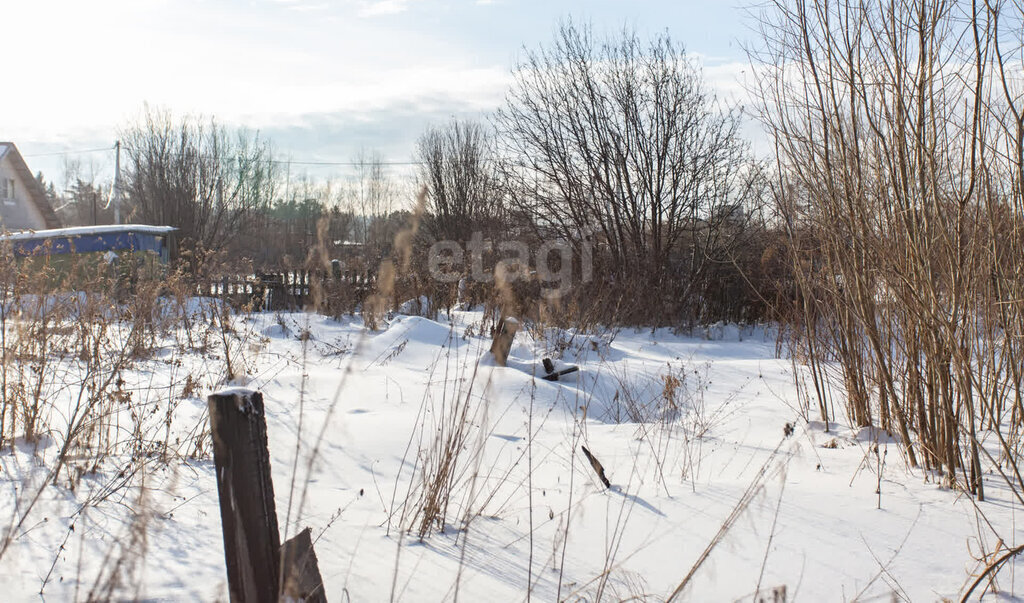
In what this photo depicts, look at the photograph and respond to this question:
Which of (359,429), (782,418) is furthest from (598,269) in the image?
(359,429)

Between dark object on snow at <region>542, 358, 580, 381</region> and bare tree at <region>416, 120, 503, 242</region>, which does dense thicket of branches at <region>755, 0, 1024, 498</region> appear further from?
bare tree at <region>416, 120, 503, 242</region>

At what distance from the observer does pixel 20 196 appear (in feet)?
77.5

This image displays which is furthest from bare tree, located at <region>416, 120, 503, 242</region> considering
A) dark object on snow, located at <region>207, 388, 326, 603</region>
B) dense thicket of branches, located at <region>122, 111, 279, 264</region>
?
dark object on snow, located at <region>207, 388, 326, 603</region>

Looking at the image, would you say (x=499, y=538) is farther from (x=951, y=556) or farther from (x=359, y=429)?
(x=359, y=429)

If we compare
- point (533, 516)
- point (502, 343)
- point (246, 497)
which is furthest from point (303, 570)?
point (502, 343)

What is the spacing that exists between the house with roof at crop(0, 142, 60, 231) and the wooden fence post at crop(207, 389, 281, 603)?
989 inches

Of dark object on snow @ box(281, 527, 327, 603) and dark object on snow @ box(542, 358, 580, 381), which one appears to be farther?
dark object on snow @ box(542, 358, 580, 381)

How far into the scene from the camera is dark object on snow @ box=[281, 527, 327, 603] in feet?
5.39

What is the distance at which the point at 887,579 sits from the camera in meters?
2.08

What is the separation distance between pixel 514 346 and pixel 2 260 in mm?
4891

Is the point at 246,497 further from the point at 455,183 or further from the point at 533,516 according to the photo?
the point at 455,183

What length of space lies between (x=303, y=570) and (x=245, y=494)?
11.1 inches

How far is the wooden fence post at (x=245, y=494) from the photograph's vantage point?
5.07ft

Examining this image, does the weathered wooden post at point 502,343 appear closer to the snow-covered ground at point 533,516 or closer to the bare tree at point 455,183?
the snow-covered ground at point 533,516
